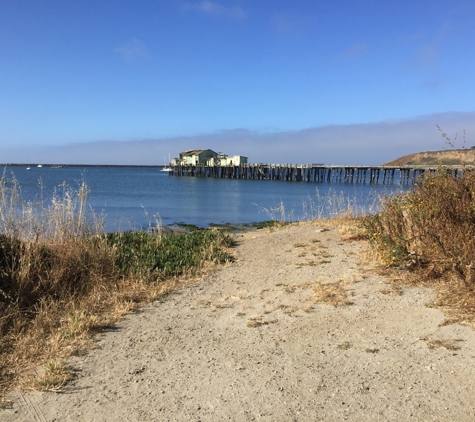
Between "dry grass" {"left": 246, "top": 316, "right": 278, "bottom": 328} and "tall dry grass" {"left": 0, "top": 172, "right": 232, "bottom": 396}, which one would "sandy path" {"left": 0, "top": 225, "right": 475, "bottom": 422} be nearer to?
"dry grass" {"left": 246, "top": 316, "right": 278, "bottom": 328}

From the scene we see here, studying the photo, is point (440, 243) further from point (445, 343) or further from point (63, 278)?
point (63, 278)

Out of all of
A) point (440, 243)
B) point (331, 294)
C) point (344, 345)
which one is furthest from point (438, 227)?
point (344, 345)

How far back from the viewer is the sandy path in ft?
10.1

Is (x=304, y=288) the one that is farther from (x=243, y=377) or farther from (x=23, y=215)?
(x=23, y=215)

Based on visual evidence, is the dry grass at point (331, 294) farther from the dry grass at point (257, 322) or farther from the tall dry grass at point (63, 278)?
the tall dry grass at point (63, 278)

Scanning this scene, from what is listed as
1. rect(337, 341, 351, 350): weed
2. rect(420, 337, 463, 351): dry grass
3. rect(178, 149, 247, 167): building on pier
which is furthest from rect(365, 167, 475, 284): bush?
rect(178, 149, 247, 167): building on pier

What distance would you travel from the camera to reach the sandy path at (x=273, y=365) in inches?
121

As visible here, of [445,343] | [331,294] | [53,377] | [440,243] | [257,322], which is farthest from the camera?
[331,294]

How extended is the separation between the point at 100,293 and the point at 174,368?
94.1 inches

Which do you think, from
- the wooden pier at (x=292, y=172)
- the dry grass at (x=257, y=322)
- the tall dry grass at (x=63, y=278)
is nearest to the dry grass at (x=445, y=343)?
the dry grass at (x=257, y=322)

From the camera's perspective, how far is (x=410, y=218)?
20.7 ft

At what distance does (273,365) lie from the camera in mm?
3730

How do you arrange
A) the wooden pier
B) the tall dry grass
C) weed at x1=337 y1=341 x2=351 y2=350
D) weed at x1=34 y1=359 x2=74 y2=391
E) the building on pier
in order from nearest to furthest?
1. weed at x1=34 y1=359 x2=74 y2=391
2. weed at x1=337 y1=341 x2=351 y2=350
3. the tall dry grass
4. the wooden pier
5. the building on pier

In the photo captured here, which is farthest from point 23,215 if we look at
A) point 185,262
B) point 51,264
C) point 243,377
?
point 243,377
